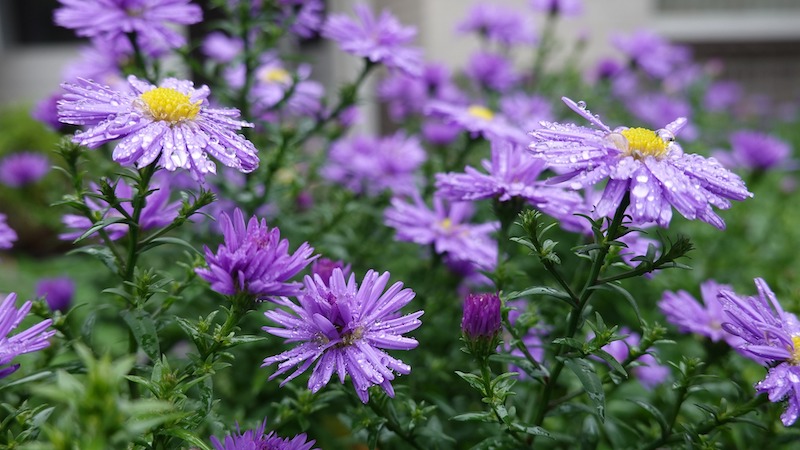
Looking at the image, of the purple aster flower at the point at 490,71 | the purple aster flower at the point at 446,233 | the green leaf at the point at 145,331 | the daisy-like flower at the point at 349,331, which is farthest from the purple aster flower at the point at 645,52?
the green leaf at the point at 145,331

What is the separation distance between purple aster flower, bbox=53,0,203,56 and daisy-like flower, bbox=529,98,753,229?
769 millimetres

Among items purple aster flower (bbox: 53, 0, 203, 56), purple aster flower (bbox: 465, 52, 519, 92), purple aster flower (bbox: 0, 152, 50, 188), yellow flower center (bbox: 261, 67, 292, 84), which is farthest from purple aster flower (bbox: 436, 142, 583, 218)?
purple aster flower (bbox: 0, 152, 50, 188)

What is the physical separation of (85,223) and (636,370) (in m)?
1.27

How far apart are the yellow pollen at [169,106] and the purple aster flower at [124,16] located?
414mm

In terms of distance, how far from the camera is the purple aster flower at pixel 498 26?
8.31 feet

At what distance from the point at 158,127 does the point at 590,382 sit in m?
0.63

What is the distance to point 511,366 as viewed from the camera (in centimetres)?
121

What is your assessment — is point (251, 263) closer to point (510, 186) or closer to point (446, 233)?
point (510, 186)

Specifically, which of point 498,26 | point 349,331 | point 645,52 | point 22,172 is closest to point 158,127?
point 349,331

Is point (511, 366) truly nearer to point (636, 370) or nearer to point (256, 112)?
point (636, 370)

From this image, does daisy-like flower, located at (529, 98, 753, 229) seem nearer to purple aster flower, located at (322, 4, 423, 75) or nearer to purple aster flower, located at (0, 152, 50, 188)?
purple aster flower, located at (322, 4, 423, 75)

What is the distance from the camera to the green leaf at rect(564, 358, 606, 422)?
0.89 m

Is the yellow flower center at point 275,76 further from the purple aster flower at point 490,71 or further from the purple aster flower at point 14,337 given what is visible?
the purple aster flower at point 14,337

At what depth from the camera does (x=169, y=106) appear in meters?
0.91
